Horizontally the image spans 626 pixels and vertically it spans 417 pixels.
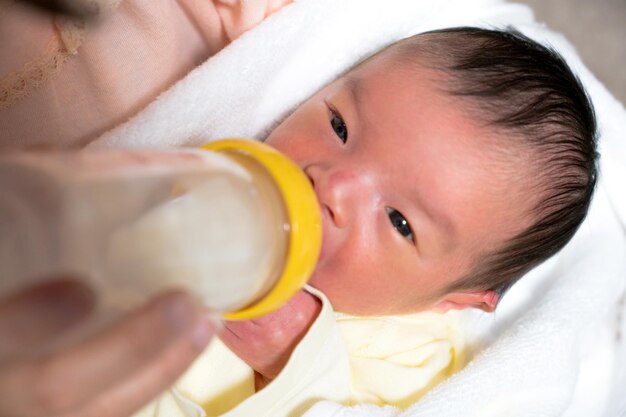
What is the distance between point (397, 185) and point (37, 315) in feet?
1.75

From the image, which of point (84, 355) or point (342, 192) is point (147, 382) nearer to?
point (84, 355)

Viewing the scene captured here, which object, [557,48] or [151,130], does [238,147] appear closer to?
[151,130]

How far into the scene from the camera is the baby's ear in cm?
106

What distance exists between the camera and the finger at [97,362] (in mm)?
426

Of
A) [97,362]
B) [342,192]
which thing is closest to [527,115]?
[342,192]

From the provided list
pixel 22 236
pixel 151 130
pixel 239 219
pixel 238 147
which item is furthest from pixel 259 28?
pixel 22 236

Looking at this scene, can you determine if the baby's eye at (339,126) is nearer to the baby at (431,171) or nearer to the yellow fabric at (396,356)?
the baby at (431,171)

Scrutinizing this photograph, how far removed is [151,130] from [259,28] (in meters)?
0.22

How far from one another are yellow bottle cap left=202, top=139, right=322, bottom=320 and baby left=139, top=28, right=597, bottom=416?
0.37 feet

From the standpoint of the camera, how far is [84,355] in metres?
0.44

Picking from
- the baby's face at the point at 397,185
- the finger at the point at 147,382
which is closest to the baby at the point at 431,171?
the baby's face at the point at 397,185

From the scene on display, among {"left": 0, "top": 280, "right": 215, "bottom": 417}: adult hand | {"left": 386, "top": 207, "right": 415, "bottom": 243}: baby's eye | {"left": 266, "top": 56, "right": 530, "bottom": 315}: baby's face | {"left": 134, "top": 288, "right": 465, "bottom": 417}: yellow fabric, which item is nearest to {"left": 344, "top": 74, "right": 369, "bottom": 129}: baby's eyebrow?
{"left": 266, "top": 56, "right": 530, "bottom": 315}: baby's face

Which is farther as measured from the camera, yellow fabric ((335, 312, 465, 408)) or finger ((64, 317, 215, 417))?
yellow fabric ((335, 312, 465, 408))

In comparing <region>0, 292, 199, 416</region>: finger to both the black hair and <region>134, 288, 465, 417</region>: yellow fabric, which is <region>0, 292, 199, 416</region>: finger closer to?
<region>134, 288, 465, 417</region>: yellow fabric
